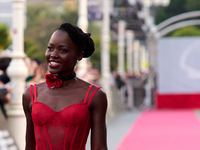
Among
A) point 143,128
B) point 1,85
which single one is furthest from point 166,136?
point 1,85

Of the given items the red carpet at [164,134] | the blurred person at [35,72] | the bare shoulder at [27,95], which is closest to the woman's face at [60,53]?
the bare shoulder at [27,95]

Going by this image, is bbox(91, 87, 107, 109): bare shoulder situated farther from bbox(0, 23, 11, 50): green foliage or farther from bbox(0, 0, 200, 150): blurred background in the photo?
bbox(0, 23, 11, 50): green foliage

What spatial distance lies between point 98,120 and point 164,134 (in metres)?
12.5

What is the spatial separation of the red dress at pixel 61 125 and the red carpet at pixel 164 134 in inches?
360

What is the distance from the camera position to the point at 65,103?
340 centimetres

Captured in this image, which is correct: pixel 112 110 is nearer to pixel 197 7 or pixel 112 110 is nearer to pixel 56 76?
pixel 56 76

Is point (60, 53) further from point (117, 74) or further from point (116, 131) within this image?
point (117, 74)

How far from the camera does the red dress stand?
11.0 ft

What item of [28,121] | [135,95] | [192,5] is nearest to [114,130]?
[135,95]

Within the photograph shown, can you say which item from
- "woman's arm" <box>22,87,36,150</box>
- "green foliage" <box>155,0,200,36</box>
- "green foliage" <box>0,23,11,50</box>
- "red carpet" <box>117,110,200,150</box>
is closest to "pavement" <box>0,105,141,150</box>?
"red carpet" <box>117,110,200,150</box>

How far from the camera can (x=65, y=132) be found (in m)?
3.39

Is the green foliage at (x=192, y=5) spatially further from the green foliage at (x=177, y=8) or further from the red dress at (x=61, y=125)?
the red dress at (x=61, y=125)

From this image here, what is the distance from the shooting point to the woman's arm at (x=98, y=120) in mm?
3438

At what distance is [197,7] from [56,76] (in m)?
72.3
